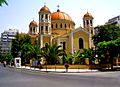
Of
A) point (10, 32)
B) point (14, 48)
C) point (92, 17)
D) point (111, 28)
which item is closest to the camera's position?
point (111, 28)

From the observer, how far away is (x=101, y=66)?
156 ft

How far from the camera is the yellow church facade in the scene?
66.1 meters

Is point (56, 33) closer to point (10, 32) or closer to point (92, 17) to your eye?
point (92, 17)

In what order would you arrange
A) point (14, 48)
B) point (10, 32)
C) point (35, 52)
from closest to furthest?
1. point (35, 52)
2. point (14, 48)
3. point (10, 32)

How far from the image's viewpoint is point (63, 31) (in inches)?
2763

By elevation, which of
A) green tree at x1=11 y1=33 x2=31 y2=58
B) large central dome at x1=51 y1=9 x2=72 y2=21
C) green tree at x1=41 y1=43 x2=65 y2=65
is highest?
large central dome at x1=51 y1=9 x2=72 y2=21

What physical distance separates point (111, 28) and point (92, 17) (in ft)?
36.9

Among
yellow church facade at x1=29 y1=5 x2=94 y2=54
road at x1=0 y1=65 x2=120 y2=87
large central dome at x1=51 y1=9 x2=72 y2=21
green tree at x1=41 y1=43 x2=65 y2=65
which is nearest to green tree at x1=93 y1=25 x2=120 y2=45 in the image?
yellow church facade at x1=29 y1=5 x2=94 y2=54

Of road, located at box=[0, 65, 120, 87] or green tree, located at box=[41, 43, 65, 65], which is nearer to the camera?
road, located at box=[0, 65, 120, 87]

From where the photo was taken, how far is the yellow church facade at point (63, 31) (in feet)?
217

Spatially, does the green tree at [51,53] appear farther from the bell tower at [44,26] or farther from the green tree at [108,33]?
the bell tower at [44,26]

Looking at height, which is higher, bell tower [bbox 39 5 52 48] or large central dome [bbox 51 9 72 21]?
large central dome [bbox 51 9 72 21]

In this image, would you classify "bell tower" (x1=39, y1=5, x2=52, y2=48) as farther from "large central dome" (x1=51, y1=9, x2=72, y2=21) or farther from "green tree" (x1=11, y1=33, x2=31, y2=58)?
"green tree" (x1=11, y1=33, x2=31, y2=58)

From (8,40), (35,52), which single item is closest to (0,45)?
(8,40)
